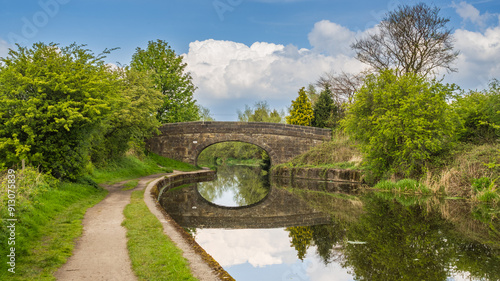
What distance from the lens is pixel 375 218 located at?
28.0 feet

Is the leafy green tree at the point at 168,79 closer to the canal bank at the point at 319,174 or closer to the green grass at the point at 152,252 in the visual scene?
the canal bank at the point at 319,174

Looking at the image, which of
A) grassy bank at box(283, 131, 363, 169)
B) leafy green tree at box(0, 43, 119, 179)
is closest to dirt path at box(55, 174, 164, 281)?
leafy green tree at box(0, 43, 119, 179)

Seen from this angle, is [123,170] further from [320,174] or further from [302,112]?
[302,112]

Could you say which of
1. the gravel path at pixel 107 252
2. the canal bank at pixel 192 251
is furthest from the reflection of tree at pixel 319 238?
the gravel path at pixel 107 252

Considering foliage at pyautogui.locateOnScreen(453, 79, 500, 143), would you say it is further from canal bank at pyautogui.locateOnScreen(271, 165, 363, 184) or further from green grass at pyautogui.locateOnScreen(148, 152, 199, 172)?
green grass at pyautogui.locateOnScreen(148, 152, 199, 172)

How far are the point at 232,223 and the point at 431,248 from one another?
4437 mm

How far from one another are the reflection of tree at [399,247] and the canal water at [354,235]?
0.01 metres

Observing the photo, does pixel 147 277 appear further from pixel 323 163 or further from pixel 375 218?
pixel 323 163

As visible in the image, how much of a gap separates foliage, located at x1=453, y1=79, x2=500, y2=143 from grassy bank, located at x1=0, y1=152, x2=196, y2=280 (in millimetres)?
11747

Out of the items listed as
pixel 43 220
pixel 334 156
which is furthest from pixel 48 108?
pixel 334 156

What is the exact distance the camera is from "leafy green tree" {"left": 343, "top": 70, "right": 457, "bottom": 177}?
39.9ft

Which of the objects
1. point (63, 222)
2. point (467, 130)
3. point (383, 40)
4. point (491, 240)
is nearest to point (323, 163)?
point (467, 130)

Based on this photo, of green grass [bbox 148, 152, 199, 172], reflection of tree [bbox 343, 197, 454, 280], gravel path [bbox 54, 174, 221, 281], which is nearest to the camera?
gravel path [bbox 54, 174, 221, 281]

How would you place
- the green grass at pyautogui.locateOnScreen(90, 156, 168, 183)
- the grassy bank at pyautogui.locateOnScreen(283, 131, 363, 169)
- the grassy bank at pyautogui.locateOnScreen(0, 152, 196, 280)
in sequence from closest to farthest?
the grassy bank at pyautogui.locateOnScreen(0, 152, 196, 280) < the green grass at pyautogui.locateOnScreen(90, 156, 168, 183) < the grassy bank at pyautogui.locateOnScreen(283, 131, 363, 169)
